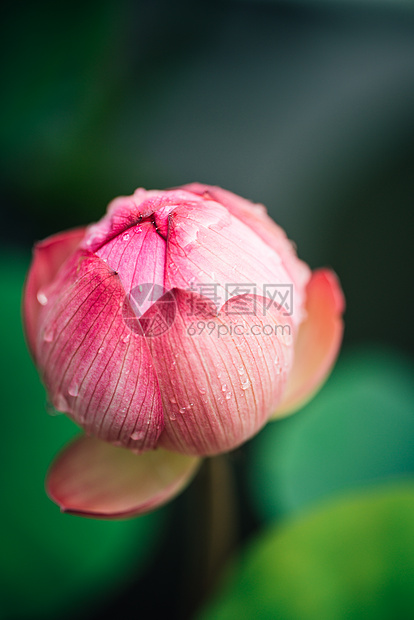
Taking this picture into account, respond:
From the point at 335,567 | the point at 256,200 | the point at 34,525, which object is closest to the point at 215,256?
the point at 335,567

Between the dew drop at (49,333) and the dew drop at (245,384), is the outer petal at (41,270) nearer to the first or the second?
the dew drop at (49,333)

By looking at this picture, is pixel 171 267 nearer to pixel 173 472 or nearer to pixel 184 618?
pixel 173 472

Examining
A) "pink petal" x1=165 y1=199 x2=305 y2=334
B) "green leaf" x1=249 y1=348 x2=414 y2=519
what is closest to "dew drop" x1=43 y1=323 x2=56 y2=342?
"pink petal" x1=165 y1=199 x2=305 y2=334

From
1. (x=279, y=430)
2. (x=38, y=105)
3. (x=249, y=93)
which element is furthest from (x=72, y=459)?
(x=249, y=93)
